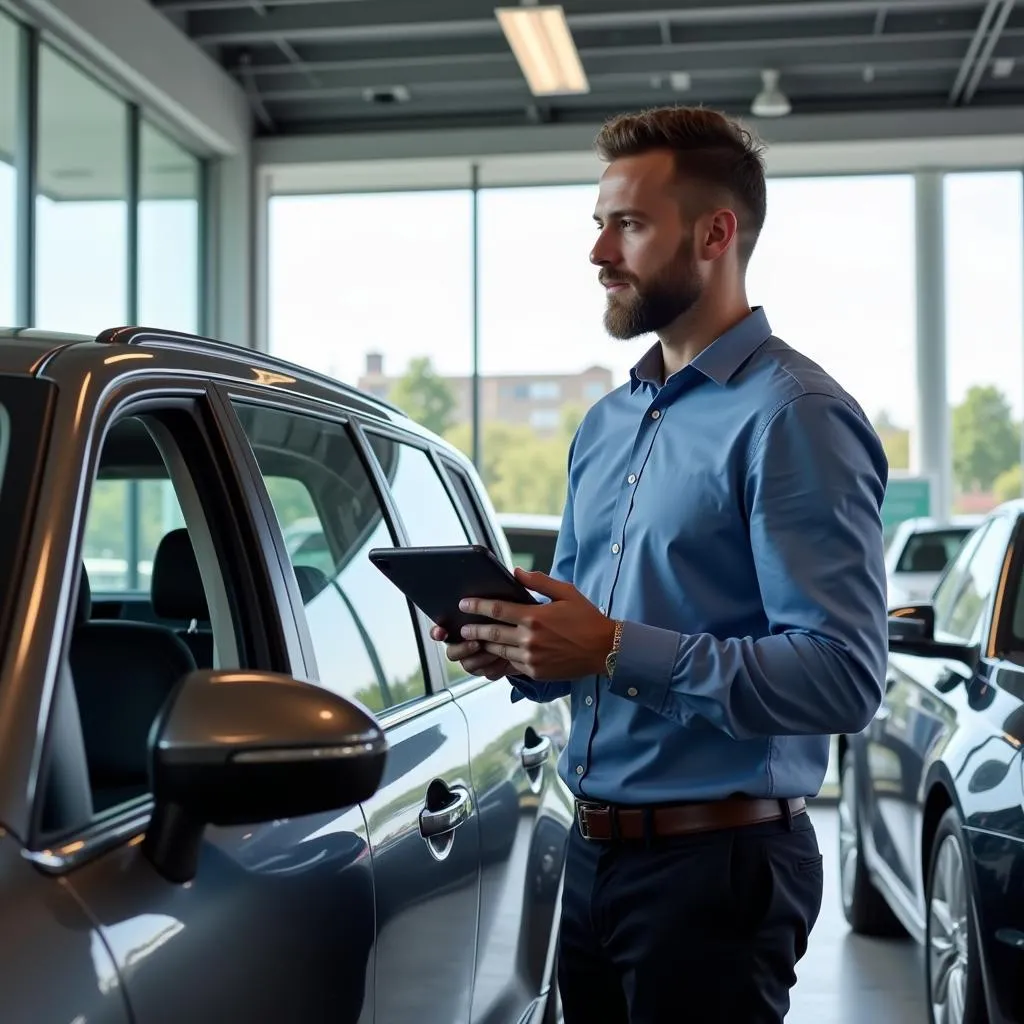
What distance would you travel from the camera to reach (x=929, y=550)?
768cm

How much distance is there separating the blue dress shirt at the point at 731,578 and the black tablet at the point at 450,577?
0.52ft

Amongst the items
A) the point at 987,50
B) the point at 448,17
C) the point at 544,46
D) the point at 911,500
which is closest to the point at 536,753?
the point at 544,46

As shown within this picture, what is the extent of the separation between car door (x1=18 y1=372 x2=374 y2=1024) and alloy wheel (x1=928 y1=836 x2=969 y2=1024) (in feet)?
Answer: 6.86

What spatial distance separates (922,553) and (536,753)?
5.16 meters

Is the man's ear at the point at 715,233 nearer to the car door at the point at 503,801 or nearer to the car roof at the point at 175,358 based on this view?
the car roof at the point at 175,358

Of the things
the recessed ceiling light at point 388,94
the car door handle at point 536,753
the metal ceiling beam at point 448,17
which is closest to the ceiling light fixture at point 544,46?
the metal ceiling beam at point 448,17

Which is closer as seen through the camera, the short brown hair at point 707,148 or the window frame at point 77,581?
the window frame at point 77,581

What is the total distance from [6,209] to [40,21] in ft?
3.51

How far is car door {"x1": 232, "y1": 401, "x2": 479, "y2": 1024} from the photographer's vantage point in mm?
1910

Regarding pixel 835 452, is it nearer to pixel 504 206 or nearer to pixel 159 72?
pixel 159 72

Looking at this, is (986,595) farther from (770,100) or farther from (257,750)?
(770,100)

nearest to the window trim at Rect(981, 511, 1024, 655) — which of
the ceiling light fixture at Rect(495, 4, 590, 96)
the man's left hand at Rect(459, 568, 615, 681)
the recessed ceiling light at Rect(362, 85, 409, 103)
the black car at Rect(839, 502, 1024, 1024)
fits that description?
the black car at Rect(839, 502, 1024, 1024)

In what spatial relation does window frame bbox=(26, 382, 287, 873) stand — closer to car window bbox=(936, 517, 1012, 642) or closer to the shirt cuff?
the shirt cuff

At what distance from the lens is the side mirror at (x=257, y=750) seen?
4.18 feet
